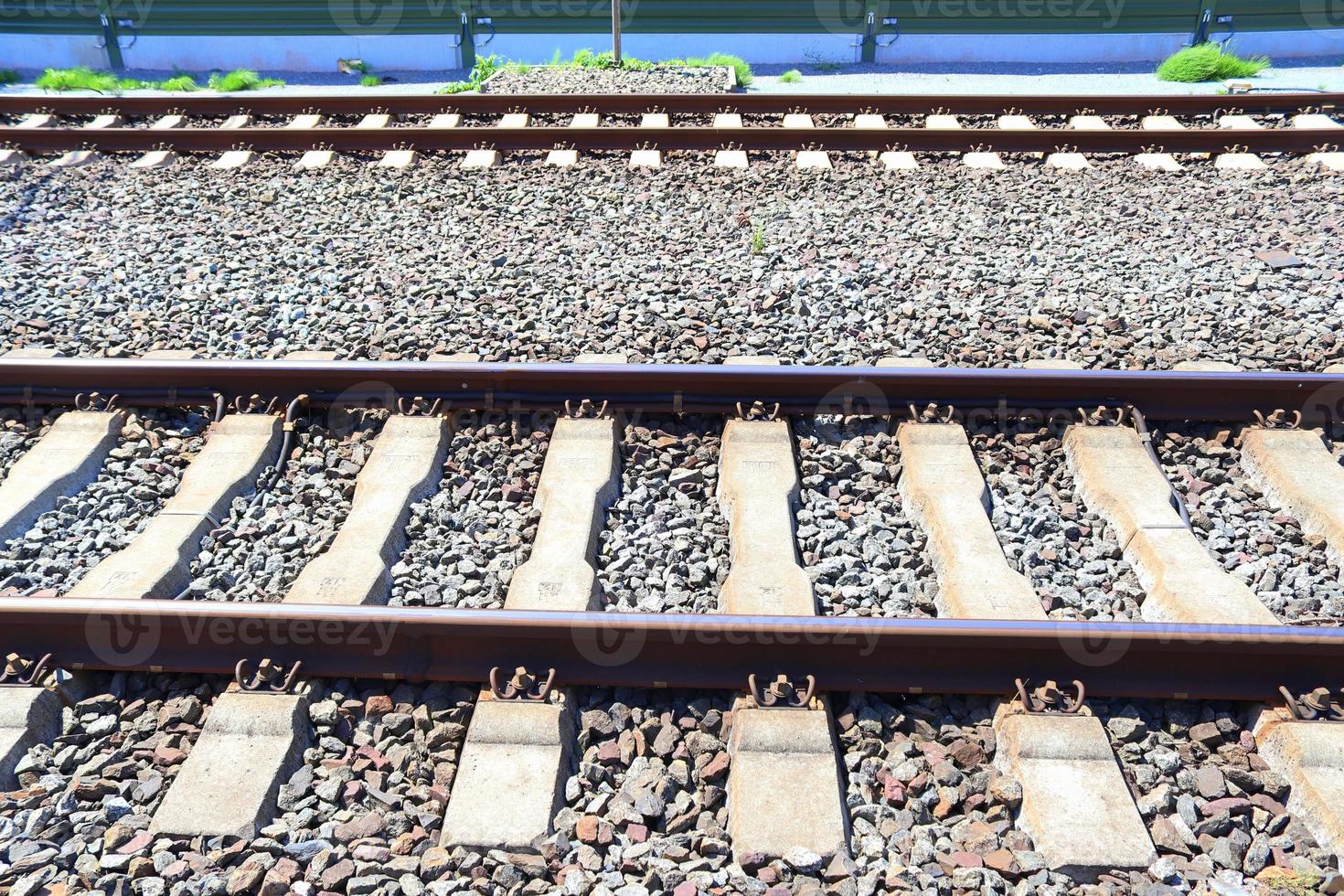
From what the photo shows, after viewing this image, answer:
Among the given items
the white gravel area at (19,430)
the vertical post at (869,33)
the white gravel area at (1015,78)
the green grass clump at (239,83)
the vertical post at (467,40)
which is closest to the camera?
the white gravel area at (19,430)

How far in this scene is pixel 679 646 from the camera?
3020mm

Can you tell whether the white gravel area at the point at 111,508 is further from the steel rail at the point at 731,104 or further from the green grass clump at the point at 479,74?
the green grass clump at the point at 479,74

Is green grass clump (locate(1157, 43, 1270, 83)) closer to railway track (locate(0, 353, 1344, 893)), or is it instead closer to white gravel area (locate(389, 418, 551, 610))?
railway track (locate(0, 353, 1344, 893))

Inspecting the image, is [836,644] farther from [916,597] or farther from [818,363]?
[818,363]

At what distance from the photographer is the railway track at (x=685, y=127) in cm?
806

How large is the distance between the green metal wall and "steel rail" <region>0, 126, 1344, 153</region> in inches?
297

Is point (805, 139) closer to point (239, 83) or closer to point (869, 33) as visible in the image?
point (869, 33)

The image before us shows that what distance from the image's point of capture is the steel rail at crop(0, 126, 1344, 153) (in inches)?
318

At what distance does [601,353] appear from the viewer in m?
4.86

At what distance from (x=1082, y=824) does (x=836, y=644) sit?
834mm

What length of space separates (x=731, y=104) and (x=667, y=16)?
685cm

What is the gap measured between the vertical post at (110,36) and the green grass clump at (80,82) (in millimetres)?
2005

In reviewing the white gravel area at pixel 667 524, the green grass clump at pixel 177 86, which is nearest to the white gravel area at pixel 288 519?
the white gravel area at pixel 667 524

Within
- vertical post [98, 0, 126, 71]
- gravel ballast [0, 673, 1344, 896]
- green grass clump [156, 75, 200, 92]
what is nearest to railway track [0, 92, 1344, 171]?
green grass clump [156, 75, 200, 92]
